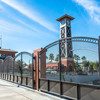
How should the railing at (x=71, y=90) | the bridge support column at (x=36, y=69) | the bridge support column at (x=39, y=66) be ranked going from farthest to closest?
the bridge support column at (x=36, y=69) < the bridge support column at (x=39, y=66) < the railing at (x=71, y=90)

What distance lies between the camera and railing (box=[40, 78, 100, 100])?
9.22 metres

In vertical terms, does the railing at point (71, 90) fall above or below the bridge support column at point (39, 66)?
below

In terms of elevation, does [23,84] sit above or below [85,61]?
below

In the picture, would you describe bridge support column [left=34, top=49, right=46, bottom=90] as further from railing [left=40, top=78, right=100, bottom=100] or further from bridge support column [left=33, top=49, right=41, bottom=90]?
railing [left=40, top=78, right=100, bottom=100]

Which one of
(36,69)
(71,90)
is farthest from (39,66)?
(71,90)

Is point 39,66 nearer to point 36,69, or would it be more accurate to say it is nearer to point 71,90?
point 36,69

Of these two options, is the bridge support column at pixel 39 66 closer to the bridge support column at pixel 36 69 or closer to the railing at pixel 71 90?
the bridge support column at pixel 36 69

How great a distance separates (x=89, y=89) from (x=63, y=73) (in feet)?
9.21

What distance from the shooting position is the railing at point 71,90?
9.22 meters

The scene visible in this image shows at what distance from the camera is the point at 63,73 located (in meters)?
12.0

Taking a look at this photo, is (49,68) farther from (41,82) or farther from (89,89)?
(89,89)

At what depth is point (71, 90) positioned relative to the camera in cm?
1072

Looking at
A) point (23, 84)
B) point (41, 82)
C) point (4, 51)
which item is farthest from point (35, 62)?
point (4, 51)

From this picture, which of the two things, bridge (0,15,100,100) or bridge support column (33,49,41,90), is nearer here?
bridge (0,15,100,100)
